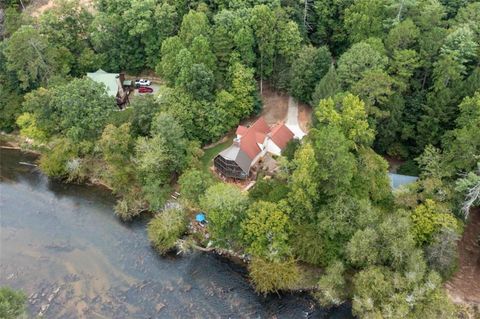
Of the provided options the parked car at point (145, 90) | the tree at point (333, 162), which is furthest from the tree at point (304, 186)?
the parked car at point (145, 90)

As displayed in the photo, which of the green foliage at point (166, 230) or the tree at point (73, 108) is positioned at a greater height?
the tree at point (73, 108)

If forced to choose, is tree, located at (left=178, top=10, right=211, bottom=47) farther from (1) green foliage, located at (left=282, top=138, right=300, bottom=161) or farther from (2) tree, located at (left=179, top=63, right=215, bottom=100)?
(1) green foliage, located at (left=282, top=138, right=300, bottom=161)

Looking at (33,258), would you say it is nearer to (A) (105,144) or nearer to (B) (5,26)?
(A) (105,144)

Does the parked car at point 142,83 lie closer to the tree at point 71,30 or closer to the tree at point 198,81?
the tree at point 71,30

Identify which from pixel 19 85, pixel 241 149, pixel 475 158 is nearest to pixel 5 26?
pixel 19 85

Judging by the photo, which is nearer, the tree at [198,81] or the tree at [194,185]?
the tree at [194,185]

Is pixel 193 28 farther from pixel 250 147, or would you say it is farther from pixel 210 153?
pixel 250 147
